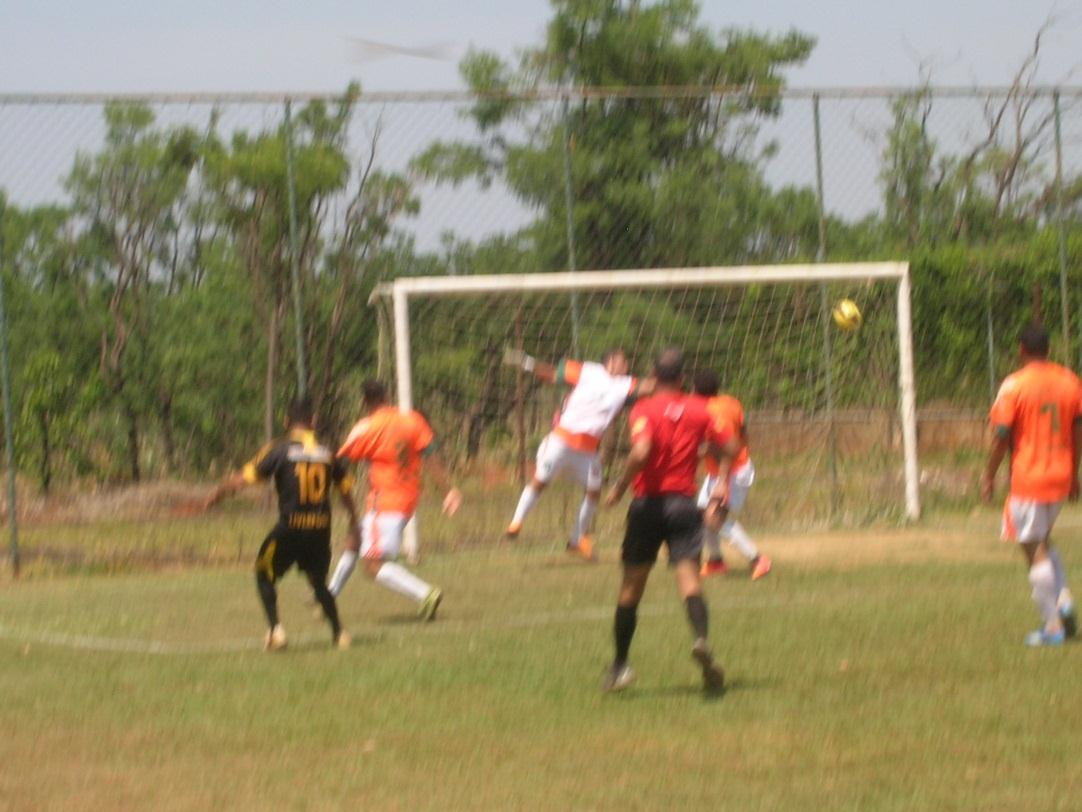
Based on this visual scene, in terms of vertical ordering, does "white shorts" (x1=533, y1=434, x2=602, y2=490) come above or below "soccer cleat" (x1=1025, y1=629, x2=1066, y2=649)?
above

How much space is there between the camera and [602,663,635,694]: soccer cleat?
9469 millimetres

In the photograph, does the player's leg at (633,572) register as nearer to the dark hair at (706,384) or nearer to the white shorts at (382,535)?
the white shorts at (382,535)

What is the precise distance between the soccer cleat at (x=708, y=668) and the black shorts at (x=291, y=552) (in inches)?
124

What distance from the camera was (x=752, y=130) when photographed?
21156 mm

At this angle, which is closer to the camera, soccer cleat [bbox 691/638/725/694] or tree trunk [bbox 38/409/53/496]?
soccer cleat [bbox 691/638/725/694]

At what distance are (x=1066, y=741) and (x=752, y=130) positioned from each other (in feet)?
46.3

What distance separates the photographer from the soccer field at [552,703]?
24.3 feet

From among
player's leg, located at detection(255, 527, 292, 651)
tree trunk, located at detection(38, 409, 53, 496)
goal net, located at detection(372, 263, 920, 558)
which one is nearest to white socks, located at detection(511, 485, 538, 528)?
goal net, located at detection(372, 263, 920, 558)

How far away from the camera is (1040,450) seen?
1060cm

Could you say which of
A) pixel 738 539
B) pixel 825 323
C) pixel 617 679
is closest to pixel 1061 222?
pixel 825 323

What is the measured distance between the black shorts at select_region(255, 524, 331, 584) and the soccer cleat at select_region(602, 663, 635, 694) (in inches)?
108

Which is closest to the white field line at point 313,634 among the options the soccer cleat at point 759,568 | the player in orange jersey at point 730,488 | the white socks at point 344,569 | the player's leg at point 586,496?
the white socks at point 344,569

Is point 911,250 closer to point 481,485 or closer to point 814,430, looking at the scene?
point 814,430

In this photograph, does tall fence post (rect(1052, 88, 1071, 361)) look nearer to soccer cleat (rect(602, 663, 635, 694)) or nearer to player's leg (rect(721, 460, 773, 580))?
player's leg (rect(721, 460, 773, 580))
